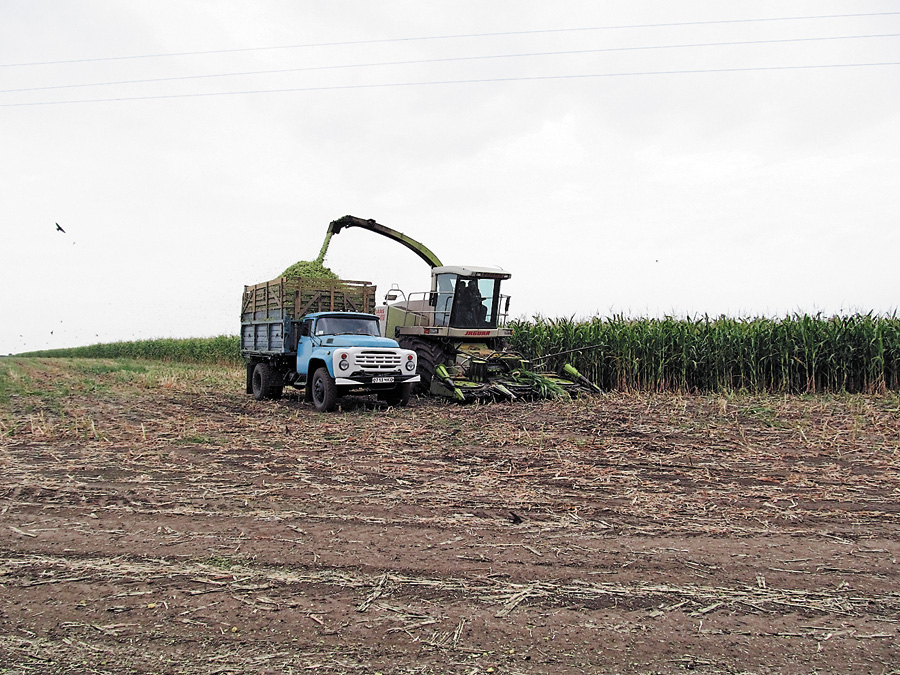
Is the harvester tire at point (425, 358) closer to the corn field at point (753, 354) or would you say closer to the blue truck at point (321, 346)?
the blue truck at point (321, 346)

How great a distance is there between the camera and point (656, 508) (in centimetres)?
559

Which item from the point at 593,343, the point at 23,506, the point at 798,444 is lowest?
the point at 23,506

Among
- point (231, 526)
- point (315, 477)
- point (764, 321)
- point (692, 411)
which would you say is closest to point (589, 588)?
point (231, 526)

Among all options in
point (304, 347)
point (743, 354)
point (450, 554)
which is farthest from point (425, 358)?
point (450, 554)

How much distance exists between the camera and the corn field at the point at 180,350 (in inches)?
1442

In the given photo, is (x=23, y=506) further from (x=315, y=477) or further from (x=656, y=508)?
(x=656, y=508)

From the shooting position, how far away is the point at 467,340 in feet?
53.5

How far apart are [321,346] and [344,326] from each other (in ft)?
2.43

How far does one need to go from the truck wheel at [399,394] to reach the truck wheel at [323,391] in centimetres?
124

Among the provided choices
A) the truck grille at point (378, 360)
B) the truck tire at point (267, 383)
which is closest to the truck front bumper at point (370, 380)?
the truck grille at point (378, 360)

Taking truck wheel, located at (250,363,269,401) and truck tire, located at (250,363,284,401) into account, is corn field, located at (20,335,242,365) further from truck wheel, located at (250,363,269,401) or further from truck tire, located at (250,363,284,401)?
truck tire, located at (250,363,284,401)

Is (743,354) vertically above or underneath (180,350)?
above

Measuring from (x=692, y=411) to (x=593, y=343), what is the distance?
6.14 meters

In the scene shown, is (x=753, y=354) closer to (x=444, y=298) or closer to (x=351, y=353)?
(x=444, y=298)
